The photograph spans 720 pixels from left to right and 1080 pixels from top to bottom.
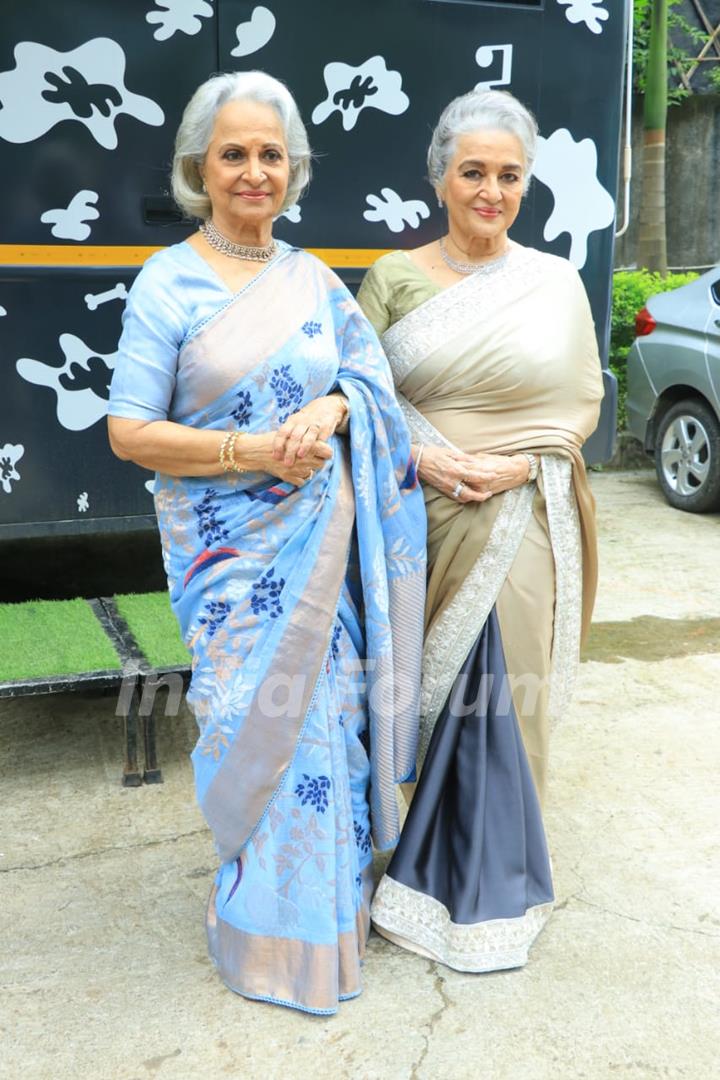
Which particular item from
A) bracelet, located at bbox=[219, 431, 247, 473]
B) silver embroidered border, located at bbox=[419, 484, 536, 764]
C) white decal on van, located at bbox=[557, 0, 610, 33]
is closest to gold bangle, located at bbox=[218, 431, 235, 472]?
bracelet, located at bbox=[219, 431, 247, 473]

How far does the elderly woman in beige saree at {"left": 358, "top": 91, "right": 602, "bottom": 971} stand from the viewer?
97.8 inches

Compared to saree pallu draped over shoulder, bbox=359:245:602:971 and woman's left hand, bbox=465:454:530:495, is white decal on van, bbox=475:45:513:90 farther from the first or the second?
woman's left hand, bbox=465:454:530:495

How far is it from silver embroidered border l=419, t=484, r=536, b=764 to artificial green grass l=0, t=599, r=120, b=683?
1.18 metres

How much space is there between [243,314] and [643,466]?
5837 mm

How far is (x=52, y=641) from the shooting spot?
11.6ft

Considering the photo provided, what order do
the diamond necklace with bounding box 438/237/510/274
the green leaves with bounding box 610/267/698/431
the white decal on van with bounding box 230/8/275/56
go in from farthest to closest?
the green leaves with bounding box 610/267/698/431 < the white decal on van with bounding box 230/8/275/56 < the diamond necklace with bounding box 438/237/510/274

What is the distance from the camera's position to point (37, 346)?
3.69 metres

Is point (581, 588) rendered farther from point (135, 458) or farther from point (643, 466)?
point (643, 466)

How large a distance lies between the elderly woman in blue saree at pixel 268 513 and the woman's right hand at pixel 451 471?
81 mm

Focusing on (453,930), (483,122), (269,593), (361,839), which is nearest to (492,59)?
(483,122)

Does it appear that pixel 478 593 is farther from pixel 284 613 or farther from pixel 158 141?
pixel 158 141

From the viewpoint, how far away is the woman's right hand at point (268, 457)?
221cm

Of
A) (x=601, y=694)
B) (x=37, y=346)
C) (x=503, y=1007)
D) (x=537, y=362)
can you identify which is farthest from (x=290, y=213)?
(x=503, y=1007)

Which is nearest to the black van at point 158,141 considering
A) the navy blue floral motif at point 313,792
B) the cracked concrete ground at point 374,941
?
the cracked concrete ground at point 374,941
